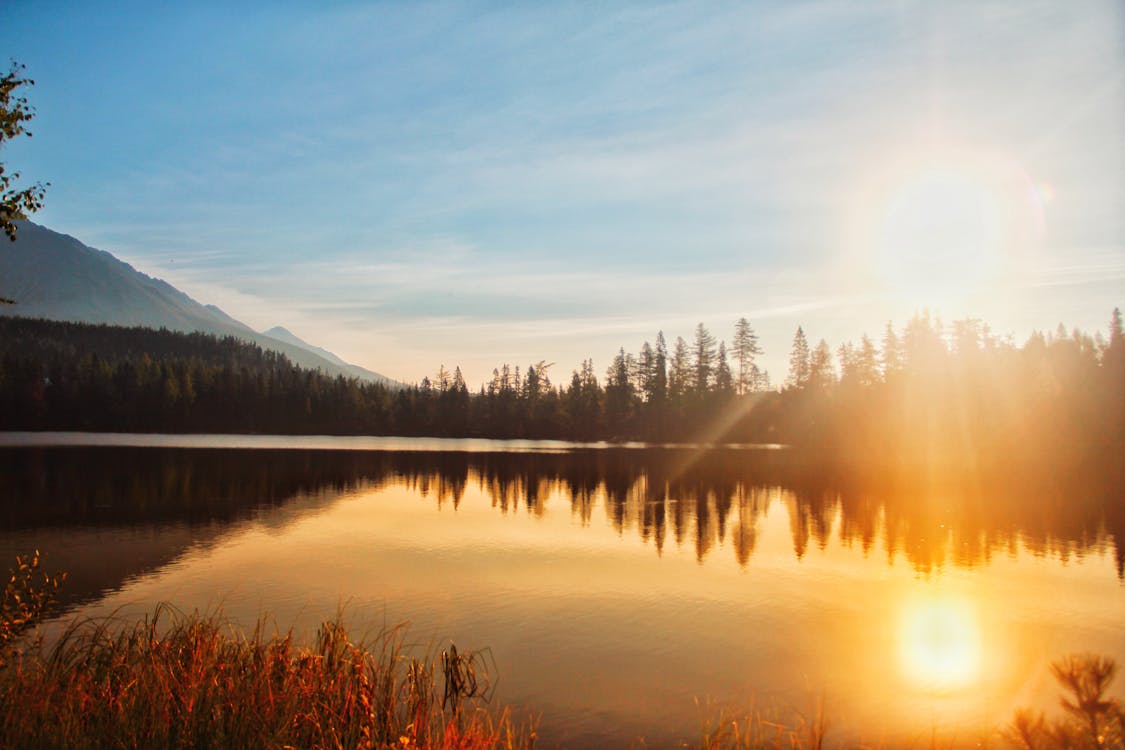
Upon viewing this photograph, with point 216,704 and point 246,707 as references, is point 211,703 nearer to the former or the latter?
point 216,704

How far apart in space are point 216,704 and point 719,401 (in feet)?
414

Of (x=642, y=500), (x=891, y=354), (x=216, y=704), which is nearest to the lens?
(x=216, y=704)

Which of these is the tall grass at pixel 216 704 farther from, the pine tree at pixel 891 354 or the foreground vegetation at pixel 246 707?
the pine tree at pixel 891 354

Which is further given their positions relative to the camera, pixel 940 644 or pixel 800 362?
pixel 800 362

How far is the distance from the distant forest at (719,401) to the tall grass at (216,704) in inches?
3277

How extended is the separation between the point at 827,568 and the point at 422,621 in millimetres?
16154

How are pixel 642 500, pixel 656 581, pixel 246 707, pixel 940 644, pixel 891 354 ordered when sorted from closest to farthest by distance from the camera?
pixel 246 707 < pixel 940 644 < pixel 656 581 < pixel 642 500 < pixel 891 354

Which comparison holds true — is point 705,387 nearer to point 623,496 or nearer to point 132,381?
point 623,496

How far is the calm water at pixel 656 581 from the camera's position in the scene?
13.9 metres

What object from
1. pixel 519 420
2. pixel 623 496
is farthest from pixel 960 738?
pixel 519 420

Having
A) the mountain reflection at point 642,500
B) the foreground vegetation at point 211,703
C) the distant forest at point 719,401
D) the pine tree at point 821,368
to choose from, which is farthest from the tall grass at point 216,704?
the pine tree at point 821,368

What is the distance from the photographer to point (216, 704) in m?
8.59

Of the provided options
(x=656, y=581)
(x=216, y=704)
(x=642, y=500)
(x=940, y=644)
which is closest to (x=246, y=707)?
(x=216, y=704)

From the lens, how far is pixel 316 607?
1838 cm
